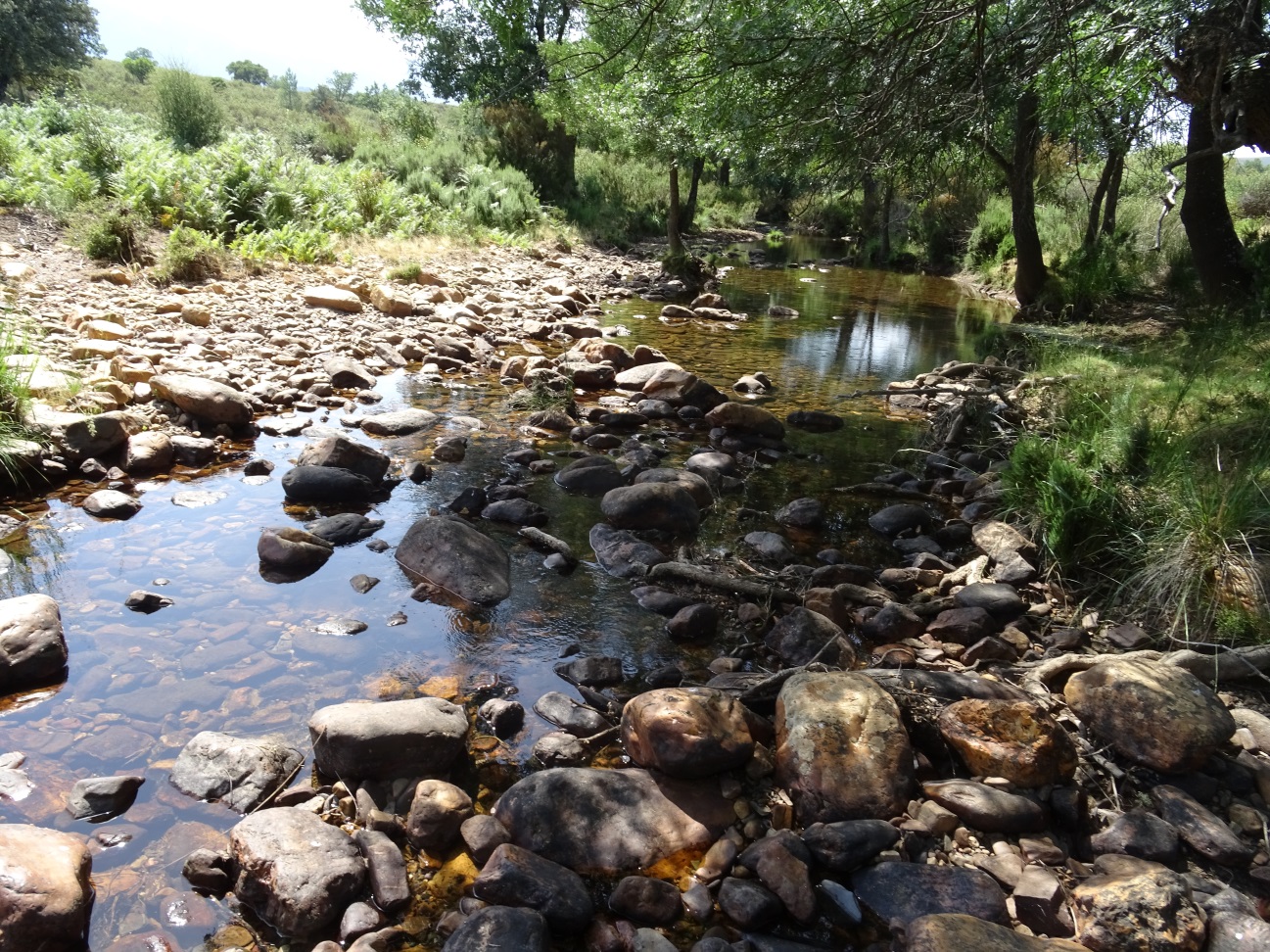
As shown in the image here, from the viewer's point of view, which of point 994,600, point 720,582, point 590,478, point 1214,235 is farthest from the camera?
point 1214,235

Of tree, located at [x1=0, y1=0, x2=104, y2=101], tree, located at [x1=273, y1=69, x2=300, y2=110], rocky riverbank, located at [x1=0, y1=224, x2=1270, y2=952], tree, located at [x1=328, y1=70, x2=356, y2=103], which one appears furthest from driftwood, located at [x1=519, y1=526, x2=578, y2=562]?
tree, located at [x1=328, y1=70, x2=356, y2=103]

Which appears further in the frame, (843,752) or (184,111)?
(184,111)

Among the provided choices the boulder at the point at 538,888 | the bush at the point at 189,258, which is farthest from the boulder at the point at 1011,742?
the bush at the point at 189,258

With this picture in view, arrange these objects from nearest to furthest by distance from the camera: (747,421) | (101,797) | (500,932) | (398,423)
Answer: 1. (500,932)
2. (101,797)
3. (398,423)
4. (747,421)

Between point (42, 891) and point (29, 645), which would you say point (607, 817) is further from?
point (29, 645)

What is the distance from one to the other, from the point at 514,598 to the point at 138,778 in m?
2.08

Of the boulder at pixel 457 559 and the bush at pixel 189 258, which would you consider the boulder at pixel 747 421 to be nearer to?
the boulder at pixel 457 559

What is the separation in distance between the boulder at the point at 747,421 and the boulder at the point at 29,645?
5696mm

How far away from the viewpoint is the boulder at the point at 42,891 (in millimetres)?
2305

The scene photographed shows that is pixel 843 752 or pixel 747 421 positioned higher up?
pixel 747 421

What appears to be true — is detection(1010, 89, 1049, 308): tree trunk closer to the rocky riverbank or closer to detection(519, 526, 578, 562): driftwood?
the rocky riverbank

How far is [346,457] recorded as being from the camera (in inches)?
240

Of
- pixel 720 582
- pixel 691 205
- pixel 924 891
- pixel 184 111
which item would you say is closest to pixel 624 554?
pixel 720 582

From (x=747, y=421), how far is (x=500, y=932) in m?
6.02
